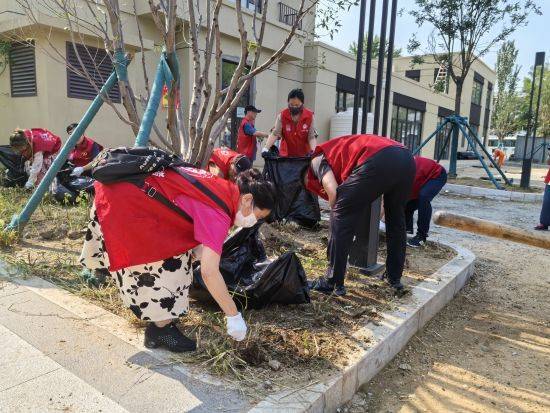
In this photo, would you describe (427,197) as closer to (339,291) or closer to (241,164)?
(339,291)

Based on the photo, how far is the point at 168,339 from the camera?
2.32 m

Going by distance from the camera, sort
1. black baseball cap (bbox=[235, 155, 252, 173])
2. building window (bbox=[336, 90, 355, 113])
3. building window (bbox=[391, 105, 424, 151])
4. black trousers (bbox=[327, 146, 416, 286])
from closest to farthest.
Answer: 1. black trousers (bbox=[327, 146, 416, 286])
2. black baseball cap (bbox=[235, 155, 252, 173])
3. building window (bbox=[336, 90, 355, 113])
4. building window (bbox=[391, 105, 424, 151])

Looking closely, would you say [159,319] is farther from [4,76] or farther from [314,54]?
[314,54]

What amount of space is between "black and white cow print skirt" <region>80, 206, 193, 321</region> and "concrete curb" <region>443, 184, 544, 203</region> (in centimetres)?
976

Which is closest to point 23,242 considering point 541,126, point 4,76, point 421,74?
point 4,76

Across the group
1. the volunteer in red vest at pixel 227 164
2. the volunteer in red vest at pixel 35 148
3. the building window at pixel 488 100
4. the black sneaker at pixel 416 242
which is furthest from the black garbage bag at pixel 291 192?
the building window at pixel 488 100

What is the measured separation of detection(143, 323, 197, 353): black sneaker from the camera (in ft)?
7.60

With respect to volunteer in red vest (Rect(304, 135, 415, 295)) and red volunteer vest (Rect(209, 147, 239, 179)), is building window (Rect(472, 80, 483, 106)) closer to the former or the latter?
red volunteer vest (Rect(209, 147, 239, 179))

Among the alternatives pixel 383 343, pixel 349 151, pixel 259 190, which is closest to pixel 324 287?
pixel 383 343

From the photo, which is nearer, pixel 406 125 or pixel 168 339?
pixel 168 339

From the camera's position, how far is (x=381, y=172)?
119 inches

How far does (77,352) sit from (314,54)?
1327 centimetres

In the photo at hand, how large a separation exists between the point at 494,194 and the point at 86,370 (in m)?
10.4

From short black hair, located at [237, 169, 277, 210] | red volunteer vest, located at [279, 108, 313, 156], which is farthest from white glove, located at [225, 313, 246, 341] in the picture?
red volunteer vest, located at [279, 108, 313, 156]
